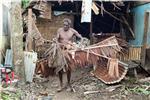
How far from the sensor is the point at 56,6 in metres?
13.8

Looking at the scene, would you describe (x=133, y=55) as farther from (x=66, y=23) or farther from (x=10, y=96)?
(x=10, y=96)

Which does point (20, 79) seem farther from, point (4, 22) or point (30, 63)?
point (4, 22)

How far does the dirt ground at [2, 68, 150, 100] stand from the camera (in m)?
8.32

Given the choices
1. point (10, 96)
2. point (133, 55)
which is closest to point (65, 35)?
point (10, 96)

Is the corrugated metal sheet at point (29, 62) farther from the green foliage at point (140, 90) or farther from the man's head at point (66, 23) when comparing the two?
the green foliage at point (140, 90)

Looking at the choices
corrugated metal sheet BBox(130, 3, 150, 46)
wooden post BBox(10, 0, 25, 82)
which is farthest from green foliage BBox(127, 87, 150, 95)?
corrugated metal sheet BBox(130, 3, 150, 46)

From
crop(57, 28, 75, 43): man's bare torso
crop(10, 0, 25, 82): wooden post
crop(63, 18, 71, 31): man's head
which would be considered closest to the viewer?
crop(63, 18, 71, 31): man's head

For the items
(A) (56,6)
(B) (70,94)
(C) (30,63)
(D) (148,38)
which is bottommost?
(B) (70,94)

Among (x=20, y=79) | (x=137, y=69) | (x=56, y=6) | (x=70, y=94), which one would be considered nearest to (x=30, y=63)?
(x=20, y=79)

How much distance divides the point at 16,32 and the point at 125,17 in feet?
18.9

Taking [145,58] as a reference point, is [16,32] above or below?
above

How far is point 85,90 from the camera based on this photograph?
8.95 meters

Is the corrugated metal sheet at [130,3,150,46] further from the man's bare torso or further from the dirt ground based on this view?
the man's bare torso

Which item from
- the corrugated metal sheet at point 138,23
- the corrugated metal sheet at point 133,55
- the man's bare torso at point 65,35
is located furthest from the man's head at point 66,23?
the corrugated metal sheet at point 138,23
